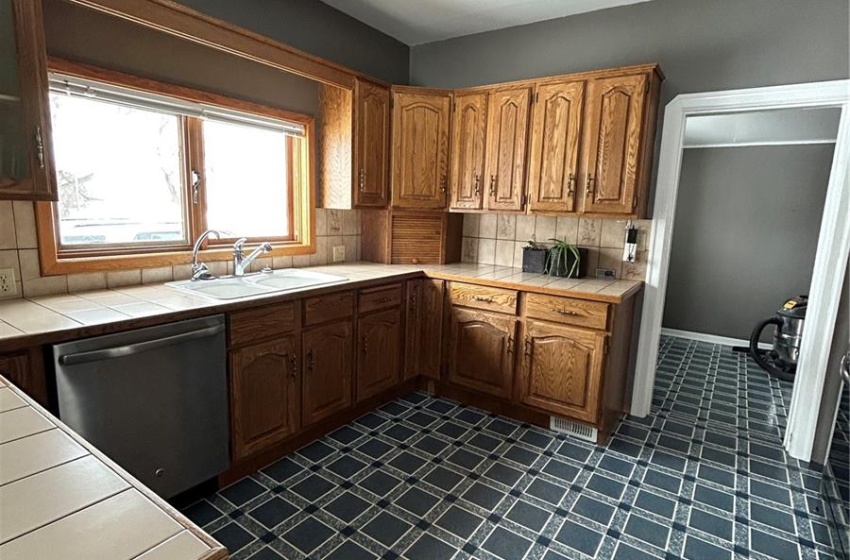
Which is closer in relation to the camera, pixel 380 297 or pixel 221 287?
pixel 221 287

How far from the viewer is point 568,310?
8.52 ft

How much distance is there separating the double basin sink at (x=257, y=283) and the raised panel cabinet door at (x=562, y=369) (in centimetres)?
120

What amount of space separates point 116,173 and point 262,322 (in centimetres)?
107

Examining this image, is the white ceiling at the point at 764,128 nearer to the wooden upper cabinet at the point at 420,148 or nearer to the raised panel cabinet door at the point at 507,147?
the raised panel cabinet door at the point at 507,147

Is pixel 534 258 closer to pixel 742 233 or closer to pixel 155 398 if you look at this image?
pixel 155 398

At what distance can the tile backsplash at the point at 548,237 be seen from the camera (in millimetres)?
2955

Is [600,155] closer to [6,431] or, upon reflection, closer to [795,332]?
[795,332]

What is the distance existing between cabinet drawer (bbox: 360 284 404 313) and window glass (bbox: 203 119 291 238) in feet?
2.61

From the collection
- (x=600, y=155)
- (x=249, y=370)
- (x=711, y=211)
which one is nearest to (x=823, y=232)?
(x=600, y=155)

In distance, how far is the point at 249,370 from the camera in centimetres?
211

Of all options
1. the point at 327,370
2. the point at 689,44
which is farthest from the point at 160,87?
the point at 689,44

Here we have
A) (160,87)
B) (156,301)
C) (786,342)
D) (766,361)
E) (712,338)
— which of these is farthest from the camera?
(712,338)

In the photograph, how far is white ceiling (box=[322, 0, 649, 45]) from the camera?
9.28 ft

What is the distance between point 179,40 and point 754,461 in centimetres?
375
